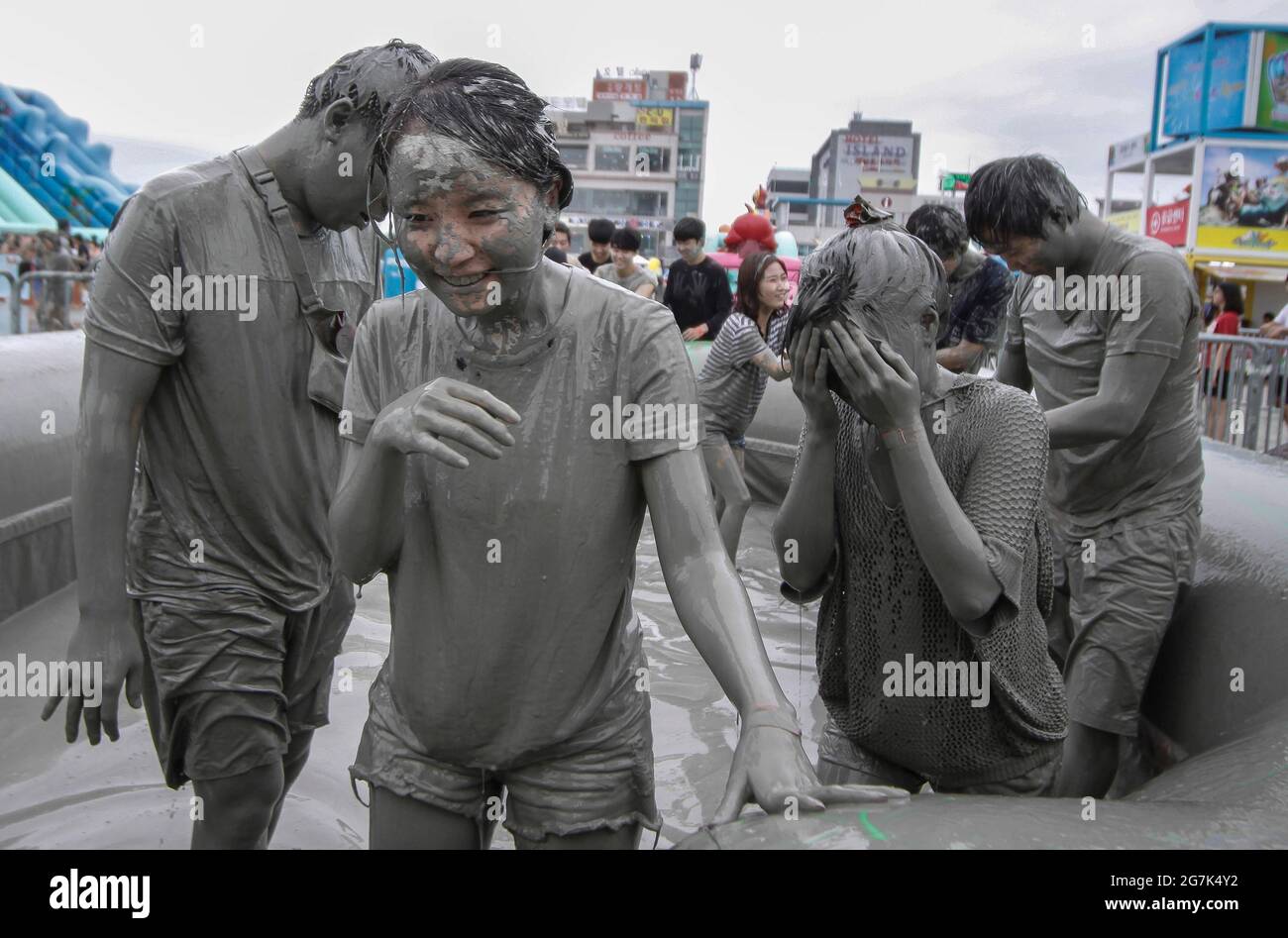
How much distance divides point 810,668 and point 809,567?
292cm

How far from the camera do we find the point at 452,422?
1297 millimetres

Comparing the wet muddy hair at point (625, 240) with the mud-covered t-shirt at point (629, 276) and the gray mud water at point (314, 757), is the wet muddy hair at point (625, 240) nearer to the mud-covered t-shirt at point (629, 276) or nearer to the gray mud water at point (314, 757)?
the mud-covered t-shirt at point (629, 276)

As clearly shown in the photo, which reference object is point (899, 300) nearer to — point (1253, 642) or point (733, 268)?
point (1253, 642)

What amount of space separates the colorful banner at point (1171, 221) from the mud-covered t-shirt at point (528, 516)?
20.7m

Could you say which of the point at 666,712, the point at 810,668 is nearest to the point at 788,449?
the point at 810,668

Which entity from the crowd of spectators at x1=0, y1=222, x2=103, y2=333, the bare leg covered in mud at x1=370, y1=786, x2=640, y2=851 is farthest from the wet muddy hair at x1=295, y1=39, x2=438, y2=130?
the crowd of spectators at x1=0, y1=222, x2=103, y2=333

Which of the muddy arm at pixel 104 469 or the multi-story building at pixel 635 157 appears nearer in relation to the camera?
the muddy arm at pixel 104 469

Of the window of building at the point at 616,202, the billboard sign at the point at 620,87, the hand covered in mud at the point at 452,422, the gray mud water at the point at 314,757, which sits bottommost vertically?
the gray mud water at the point at 314,757

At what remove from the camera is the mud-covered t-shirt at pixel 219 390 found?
2.13m

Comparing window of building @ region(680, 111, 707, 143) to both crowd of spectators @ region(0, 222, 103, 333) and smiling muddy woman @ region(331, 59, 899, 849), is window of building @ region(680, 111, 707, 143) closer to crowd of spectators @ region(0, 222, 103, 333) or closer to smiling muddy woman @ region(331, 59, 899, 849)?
crowd of spectators @ region(0, 222, 103, 333)

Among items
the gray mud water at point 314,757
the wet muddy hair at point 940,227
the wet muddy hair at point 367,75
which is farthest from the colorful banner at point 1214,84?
the wet muddy hair at point 367,75

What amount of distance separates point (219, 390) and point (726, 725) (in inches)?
101

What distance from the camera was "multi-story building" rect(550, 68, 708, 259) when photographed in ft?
170
